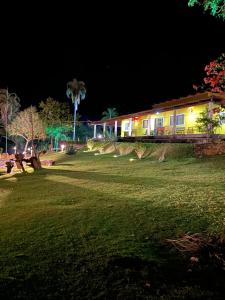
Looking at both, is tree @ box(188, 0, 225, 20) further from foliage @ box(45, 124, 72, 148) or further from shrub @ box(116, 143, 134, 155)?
foliage @ box(45, 124, 72, 148)

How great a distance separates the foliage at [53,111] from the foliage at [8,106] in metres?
5.48

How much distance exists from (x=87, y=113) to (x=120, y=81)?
46.2 ft

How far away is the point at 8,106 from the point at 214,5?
4881 centimetres

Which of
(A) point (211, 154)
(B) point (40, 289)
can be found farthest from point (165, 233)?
(A) point (211, 154)

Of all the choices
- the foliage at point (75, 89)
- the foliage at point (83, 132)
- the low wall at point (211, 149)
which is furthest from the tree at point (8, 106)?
the low wall at point (211, 149)

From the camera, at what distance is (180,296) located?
Result: 466 centimetres

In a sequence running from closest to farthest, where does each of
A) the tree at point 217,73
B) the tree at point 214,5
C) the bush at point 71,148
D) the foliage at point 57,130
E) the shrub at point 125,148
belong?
the tree at point 214,5, the tree at point 217,73, the shrub at point 125,148, the bush at point 71,148, the foliage at point 57,130

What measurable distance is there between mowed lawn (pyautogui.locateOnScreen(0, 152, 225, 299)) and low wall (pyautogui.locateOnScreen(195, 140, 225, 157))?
4974mm

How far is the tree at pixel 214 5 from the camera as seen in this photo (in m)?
6.66

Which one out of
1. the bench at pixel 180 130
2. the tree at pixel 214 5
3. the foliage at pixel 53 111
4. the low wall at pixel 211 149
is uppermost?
the foliage at pixel 53 111

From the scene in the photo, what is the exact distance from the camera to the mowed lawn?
5.00 metres

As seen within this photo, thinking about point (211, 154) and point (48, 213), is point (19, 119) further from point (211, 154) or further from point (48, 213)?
point (48, 213)

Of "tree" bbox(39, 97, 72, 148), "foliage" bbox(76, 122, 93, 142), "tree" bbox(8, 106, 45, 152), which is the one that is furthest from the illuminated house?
"foliage" bbox(76, 122, 93, 142)

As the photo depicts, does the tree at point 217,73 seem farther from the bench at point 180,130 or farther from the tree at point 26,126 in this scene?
the tree at point 26,126
